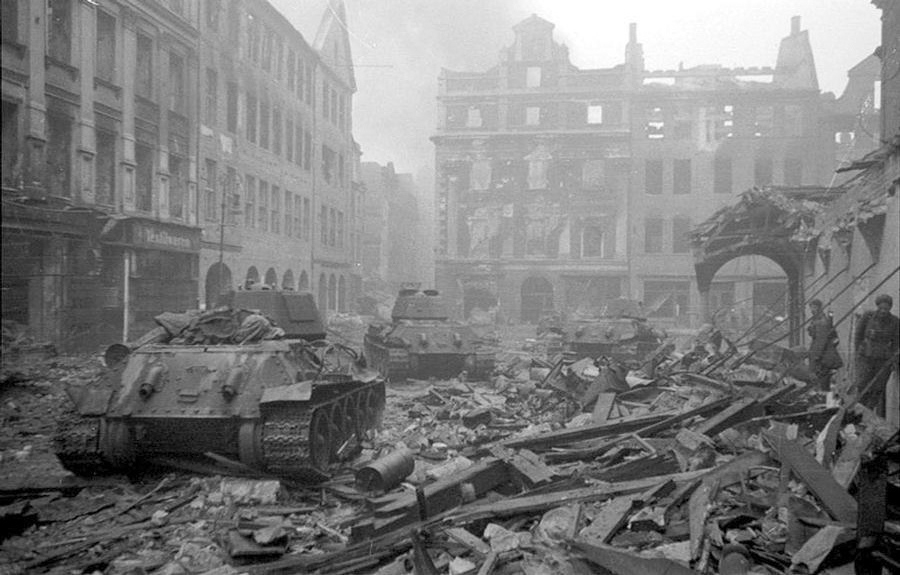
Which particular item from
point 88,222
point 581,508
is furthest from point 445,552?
point 88,222

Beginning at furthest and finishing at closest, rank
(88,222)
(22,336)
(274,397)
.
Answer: (88,222), (22,336), (274,397)

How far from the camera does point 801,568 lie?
4.57 m

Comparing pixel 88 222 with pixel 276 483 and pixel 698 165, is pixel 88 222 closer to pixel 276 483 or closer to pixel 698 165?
pixel 276 483

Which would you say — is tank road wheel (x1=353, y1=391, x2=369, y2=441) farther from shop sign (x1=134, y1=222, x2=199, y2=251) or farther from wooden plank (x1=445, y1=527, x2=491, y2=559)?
shop sign (x1=134, y1=222, x2=199, y2=251)

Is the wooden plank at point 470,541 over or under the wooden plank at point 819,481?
under

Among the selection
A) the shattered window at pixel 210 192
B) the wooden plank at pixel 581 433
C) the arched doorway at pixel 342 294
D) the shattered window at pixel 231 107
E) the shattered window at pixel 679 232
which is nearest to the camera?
the wooden plank at pixel 581 433

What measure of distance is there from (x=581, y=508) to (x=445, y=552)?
1206 millimetres

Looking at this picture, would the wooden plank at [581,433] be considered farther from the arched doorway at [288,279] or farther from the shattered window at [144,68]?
the arched doorway at [288,279]

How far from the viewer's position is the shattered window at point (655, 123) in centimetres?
3684

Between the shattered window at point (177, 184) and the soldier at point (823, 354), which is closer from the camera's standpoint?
the soldier at point (823, 354)

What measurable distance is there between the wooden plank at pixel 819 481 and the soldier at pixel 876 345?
316cm

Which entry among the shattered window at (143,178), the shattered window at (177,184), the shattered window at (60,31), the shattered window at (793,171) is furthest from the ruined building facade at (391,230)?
the shattered window at (60,31)

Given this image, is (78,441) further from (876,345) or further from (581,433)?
(876,345)

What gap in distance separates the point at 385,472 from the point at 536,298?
31295 mm
